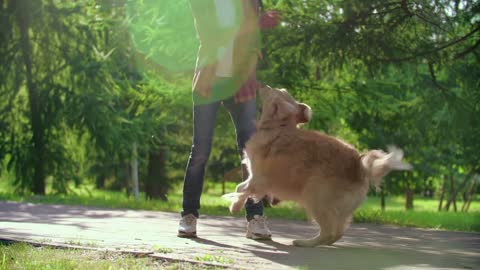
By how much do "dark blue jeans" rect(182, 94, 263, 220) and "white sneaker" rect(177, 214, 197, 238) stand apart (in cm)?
6

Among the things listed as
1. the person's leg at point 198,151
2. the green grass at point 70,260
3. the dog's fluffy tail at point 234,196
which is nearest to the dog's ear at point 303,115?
the dog's fluffy tail at point 234,196

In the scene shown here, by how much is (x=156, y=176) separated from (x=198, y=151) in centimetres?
1340

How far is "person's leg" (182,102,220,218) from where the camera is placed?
17.3 ft

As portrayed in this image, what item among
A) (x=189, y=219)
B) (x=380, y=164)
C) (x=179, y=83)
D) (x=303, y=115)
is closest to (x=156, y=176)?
(x=179, y=83)

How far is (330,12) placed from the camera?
9.02 m

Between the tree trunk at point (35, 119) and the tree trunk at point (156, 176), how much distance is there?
3.49 meters

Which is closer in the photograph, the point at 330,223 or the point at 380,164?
the point at 380,164

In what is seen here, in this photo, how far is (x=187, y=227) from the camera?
5113 millimetres

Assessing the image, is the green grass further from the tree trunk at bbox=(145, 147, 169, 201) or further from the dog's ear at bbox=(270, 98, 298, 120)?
the tree trunk at bbox=(145, 147, 169, 201)

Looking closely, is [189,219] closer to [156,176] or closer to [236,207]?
[236,207]

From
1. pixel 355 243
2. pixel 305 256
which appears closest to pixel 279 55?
pixel 355 243

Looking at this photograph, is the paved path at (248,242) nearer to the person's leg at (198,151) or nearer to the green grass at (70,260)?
the green grass at (70,260)

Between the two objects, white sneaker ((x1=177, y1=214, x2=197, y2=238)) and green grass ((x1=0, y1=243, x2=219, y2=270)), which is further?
white sneaker ((x1=177, y1=214, x2=197, y2=238))

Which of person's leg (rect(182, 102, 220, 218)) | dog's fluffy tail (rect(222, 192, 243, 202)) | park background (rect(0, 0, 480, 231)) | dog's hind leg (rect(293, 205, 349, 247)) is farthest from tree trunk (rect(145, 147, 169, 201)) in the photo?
dog's hind leg (rect(293, 205, 349, 247))
